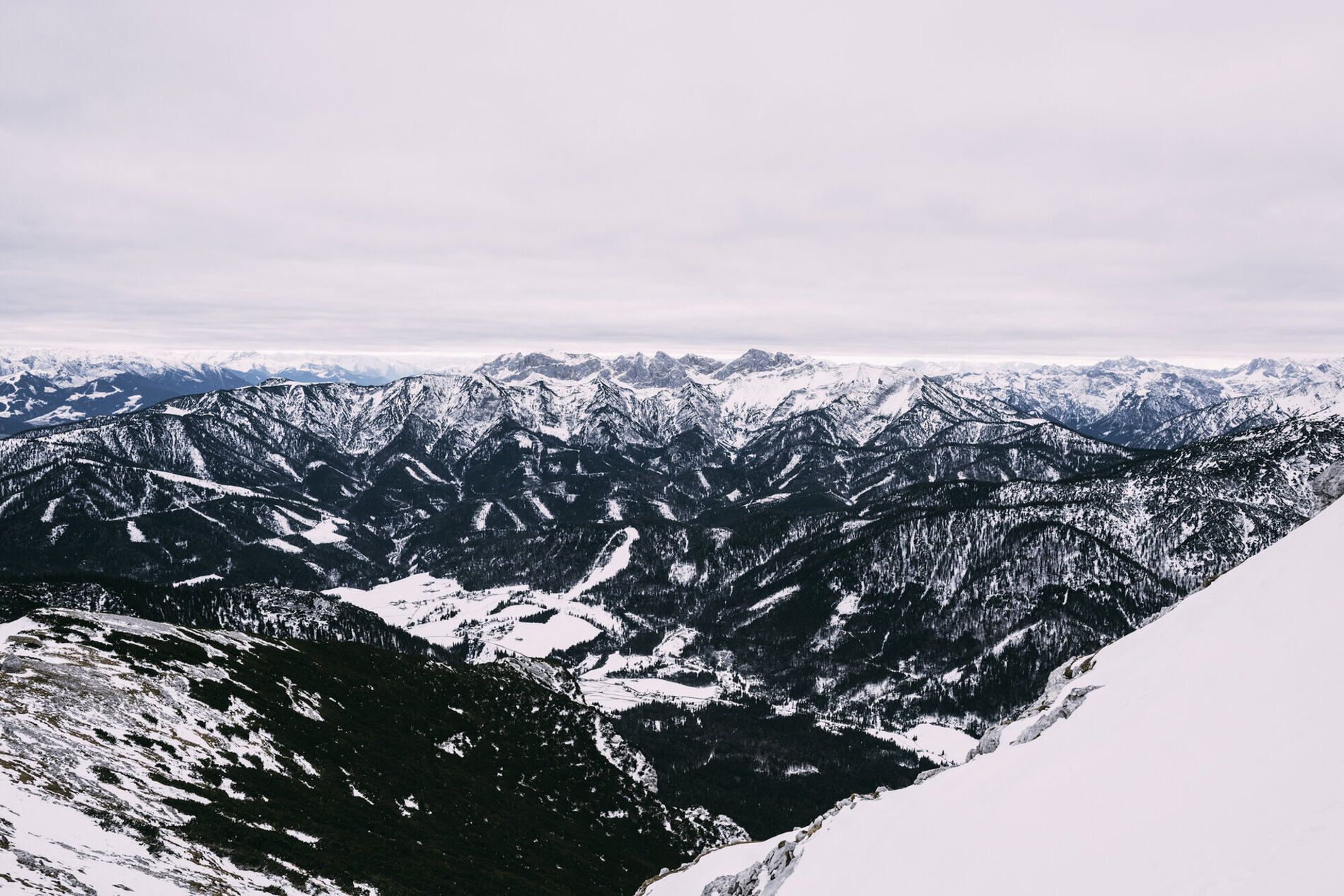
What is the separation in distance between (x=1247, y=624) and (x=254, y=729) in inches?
4346

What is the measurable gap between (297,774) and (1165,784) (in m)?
96.5

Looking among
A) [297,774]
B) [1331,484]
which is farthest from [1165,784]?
[297,774]

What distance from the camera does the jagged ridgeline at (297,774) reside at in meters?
50.8

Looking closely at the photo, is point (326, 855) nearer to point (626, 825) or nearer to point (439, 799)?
point (439, 799)

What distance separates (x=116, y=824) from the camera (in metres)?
50.2

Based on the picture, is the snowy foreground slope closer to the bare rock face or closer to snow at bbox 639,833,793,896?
snow at bbox 639,833,793,896

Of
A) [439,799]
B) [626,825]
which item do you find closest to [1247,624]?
[439,799]

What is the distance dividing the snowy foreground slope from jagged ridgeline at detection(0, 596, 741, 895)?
4275 centimetres

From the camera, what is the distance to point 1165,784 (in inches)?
1057

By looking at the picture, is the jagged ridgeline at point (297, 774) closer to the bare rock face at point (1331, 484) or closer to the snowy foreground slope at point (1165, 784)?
the snowy foreground slope at point (1165, 784)

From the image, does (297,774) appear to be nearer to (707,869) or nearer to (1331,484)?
(707,869)

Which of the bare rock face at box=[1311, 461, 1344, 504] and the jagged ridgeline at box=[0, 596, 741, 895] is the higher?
the bare rock face at box=[1311, 461, 1344, 504]

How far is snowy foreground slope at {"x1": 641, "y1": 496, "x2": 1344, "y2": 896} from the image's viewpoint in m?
21.2

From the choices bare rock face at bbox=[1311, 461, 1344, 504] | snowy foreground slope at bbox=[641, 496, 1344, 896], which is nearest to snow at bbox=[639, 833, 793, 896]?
snowy foreground slope at bbox=[641, 496, 1344, 896]
